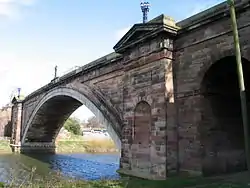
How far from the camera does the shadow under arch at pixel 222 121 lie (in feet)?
33.6

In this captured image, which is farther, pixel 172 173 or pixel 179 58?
pixel 179 58

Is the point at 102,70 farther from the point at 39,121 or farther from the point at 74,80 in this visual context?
the point at 39,121

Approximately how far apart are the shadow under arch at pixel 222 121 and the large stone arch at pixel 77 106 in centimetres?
603

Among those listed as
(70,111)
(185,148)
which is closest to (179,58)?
(185,148)

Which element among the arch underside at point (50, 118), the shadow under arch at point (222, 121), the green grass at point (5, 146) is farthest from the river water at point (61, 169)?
the green grass at point (5, 146)

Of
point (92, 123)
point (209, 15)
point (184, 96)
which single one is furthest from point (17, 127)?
point (92, 123)

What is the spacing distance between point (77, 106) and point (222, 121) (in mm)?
22541

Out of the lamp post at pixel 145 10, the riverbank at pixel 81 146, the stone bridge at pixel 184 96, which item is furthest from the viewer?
the riverbank at pixel 81 146

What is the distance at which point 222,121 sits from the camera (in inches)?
424

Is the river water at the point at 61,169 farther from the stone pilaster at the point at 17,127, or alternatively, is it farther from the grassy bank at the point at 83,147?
the grassy bank at the point at 83,147

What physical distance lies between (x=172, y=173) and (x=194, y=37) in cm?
504

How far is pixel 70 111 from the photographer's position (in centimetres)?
3344

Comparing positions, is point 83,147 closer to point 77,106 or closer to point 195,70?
point 77,106

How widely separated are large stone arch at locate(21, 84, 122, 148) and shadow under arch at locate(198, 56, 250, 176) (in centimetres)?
603
